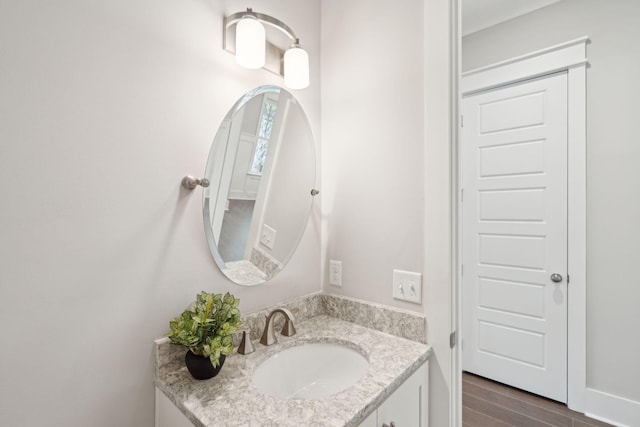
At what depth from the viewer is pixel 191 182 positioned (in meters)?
0.92

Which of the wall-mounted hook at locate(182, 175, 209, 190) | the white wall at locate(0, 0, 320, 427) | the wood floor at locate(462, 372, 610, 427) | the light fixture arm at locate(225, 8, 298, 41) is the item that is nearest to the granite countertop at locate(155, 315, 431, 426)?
the white wall at locate(0, 0, 320, 427)

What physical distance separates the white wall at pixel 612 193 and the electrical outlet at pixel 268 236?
79.2 inches

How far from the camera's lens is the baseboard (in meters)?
1.75

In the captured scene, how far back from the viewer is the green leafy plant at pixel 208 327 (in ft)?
2.60

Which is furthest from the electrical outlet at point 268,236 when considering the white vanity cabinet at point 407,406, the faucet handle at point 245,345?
the white vanity cabinet at point 407,406

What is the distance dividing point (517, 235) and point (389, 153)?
1.53 meters

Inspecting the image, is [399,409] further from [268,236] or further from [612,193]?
[612,193]

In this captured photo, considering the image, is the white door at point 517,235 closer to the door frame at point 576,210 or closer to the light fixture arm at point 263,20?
the door frame at point 576,210

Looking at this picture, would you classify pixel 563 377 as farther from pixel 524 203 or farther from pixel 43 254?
pixel 43 254

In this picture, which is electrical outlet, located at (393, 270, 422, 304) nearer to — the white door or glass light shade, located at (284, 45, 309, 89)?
glass light shade, located at (284, 45, 309, 89)

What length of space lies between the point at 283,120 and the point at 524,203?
187 centimetres

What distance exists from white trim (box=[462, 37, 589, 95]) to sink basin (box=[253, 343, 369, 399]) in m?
2.22

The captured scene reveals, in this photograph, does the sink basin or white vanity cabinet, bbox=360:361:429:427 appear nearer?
white vanity cabinet, bbox=360:361:429:427

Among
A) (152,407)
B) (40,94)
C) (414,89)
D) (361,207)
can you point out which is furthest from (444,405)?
(40,94)
